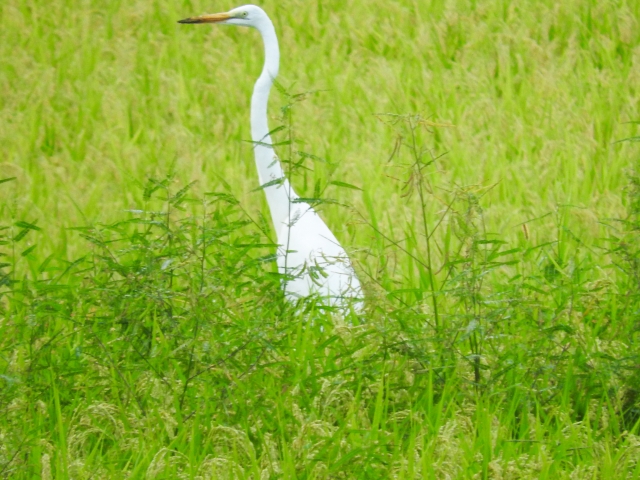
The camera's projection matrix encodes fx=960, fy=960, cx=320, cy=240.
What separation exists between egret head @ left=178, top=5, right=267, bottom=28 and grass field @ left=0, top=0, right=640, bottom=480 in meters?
0.47

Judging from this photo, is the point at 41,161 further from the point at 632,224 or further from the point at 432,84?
the point at 632,224

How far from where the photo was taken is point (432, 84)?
18.4 ft

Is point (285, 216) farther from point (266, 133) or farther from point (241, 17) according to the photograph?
point (241, 17)

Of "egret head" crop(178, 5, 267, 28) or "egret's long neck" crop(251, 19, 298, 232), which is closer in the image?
"egret's long neck" crop(251, 19, 298, 232)

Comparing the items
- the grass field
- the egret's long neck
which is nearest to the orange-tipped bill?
the egret's long neck

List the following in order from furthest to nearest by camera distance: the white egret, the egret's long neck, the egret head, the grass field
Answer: the egret head
the egret's long neck
the white egret
the grass field

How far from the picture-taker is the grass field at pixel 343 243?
2.44 meters

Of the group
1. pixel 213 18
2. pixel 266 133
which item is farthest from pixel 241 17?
pixel 266 133

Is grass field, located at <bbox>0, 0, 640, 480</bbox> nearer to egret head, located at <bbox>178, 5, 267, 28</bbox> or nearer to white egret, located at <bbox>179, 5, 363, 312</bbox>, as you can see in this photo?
white egret, located at <bbox>179, 5, 363, 312</bbox>

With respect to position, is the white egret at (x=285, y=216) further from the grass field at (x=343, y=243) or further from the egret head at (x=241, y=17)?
the grass field at (x=343, y=243)

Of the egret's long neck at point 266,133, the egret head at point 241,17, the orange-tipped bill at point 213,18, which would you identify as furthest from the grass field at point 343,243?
the orange-tipped bill at point 213,18

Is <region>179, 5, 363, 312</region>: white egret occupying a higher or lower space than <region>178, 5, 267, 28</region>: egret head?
lower

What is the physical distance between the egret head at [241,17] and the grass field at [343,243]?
472 millimetres

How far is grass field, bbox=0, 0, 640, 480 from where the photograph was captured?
2.44 meters
